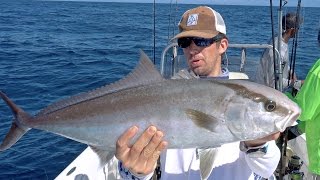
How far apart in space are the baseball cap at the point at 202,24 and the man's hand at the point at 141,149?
85cm

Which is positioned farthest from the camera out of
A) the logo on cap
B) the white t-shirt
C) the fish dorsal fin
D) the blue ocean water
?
the blue ocean water

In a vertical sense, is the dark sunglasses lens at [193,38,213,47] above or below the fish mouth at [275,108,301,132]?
above

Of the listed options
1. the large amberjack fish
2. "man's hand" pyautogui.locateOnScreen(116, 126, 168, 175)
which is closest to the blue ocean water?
"man's hand" pyautogui.locateOnScreen(116, 126, 168, 175)

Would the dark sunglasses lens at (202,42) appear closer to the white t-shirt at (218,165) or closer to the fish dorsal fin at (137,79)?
the fish dorsal fin at (137,79)

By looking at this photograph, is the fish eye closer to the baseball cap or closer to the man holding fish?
the man holding fish

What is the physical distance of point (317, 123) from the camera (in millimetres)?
3639

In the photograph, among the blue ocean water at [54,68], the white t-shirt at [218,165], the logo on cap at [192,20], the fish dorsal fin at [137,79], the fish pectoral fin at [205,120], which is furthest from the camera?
the blue ocean water at [54,68]

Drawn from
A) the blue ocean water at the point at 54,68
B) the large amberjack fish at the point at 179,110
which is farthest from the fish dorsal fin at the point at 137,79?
the blue ocean water at the point at 54,68

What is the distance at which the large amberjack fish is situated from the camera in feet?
7.48

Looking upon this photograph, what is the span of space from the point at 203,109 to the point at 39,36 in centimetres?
2344

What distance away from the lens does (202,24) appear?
9.62 ft

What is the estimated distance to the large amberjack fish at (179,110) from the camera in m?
2.28

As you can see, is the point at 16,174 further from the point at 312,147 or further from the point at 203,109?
the point at 203,109

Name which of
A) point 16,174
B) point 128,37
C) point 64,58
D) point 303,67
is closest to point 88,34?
point 128,37
